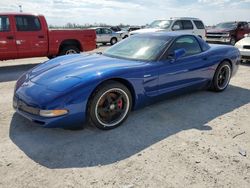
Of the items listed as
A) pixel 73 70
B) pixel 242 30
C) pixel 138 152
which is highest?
pixel 242 30

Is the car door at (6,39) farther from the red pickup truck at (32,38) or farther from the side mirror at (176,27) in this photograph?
the side mirror at (176,27)

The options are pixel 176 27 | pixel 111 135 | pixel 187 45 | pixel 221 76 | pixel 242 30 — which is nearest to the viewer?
pixel 111 135

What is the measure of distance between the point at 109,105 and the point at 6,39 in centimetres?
592

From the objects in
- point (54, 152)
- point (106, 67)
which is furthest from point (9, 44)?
point (54, 152)

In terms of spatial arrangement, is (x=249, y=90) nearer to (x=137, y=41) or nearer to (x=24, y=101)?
(x=137, y=41)

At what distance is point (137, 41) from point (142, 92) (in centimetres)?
132

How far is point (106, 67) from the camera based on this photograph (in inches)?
153

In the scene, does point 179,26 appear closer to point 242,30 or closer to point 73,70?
point 242,30

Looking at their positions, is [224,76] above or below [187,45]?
below

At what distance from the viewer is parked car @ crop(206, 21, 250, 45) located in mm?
17094

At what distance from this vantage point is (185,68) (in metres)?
4.76

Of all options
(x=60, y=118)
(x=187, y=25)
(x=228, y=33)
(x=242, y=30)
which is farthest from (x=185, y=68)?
(x=242, y=30)

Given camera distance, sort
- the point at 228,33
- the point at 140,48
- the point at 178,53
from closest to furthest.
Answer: the point at 178,53 < the point at 140,48 < the point at 228,33

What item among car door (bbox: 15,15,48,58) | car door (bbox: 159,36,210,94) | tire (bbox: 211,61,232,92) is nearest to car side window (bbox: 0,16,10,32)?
car door (bbox: 15,15,48,58)
